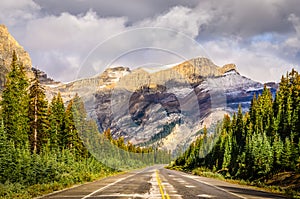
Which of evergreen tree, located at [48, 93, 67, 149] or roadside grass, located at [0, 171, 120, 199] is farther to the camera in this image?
evergreen tree, located at [48, 93, 67, 149]

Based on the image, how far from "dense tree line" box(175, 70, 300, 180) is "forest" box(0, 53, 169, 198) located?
2362 cm

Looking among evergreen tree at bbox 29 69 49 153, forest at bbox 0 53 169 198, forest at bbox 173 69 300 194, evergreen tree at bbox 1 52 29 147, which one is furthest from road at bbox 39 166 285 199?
evergreen tree at bbox 29 69 49 153

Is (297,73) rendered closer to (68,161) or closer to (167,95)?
(68,161)

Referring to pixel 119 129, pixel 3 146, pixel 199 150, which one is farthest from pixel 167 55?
pixel 119 129

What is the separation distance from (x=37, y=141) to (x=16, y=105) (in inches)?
403

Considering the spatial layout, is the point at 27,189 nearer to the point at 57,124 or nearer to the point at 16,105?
the point at 16,105

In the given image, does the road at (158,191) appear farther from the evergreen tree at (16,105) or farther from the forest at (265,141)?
the evergreen tree at (16,105)

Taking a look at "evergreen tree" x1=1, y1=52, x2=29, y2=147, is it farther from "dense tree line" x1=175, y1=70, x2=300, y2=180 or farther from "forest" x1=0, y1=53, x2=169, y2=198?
"dense tree line" x1=175, y1=70, x2=300, y2=180

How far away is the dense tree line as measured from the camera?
164 feet

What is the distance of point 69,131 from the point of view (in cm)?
6278

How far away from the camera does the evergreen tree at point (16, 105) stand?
4434 cm

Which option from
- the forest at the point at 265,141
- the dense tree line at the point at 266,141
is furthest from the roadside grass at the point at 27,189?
the dense tree line at the point at 266,141

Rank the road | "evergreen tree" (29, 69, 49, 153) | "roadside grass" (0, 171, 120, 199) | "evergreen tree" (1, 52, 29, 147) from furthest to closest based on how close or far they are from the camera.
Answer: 1. "evergreen tree" (29, 69, 49, 153)
2. "evergreen tree" (1, 52, 29, 147)
3. the road
4. "roadside grass" (0, 171, 120, 199)

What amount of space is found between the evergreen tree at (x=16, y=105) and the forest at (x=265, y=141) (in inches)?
1244
